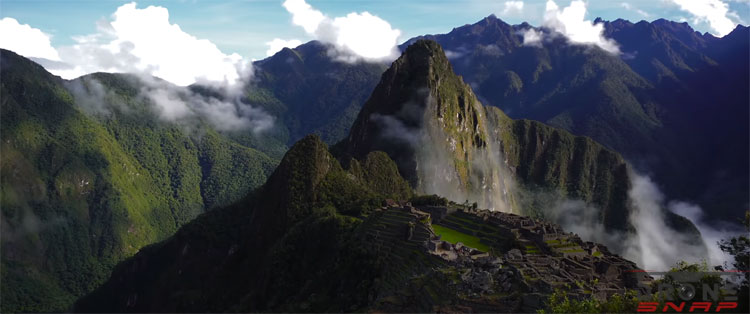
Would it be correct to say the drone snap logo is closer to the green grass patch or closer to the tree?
the tree

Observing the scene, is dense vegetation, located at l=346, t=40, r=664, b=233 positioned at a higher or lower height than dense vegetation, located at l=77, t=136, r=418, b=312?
higher

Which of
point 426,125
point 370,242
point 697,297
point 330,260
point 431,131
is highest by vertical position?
point 426,125

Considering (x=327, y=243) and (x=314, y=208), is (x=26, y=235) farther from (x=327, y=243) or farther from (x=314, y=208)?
(x=327, y=243)

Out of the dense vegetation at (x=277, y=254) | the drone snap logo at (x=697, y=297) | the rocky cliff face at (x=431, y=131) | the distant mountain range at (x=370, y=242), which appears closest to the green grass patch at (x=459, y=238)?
the distant mountain range at (x=370, y=242)

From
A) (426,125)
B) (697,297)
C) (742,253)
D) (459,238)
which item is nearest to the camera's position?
(697,297)

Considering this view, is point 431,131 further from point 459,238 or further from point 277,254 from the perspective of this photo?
point 459,238

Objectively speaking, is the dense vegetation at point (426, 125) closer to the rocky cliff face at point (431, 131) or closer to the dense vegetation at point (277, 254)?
the rocky cliff face at point (431, 131)

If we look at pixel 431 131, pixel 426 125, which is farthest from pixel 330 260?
pixel 431 131

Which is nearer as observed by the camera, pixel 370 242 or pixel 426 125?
pixel 370 242

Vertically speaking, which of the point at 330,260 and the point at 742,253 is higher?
the point at 742,253

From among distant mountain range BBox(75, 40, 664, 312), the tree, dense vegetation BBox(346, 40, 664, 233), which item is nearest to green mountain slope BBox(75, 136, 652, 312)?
distant mountain range BBox(75, 40, 664, 312)
